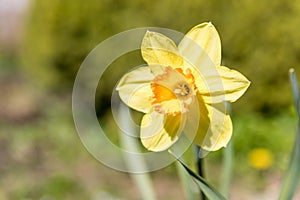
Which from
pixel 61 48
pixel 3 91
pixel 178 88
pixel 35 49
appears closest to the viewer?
pixel 178 88

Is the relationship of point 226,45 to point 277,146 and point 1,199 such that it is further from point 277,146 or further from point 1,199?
point 1,199

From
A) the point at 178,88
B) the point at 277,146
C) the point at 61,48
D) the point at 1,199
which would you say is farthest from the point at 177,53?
the point at 61,48

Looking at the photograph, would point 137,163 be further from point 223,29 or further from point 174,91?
point 223,29

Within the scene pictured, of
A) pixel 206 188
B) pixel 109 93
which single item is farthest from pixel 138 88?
pixel 109 93

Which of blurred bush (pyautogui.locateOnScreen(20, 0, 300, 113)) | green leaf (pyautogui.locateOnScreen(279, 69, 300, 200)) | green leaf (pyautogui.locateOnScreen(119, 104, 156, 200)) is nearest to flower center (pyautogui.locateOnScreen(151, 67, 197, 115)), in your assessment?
green leaf (pyautogui.locateOnScreen(279, 69, 300, 200))

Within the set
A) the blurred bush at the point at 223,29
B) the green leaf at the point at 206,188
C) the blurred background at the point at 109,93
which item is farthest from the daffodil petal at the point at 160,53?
the blurred bush at the point at 223,29

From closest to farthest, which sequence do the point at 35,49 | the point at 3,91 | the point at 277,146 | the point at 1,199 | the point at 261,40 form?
the point at 1,199 → the point at 277,146 → the point at 261,40 → the point at 35,49 → the point at 3,91
